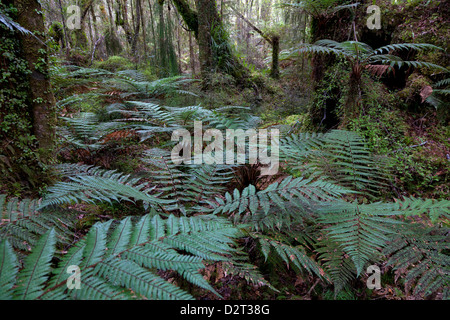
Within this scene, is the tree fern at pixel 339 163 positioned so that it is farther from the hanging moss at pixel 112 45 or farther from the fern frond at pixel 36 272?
the hanging moss at pixel 112 45

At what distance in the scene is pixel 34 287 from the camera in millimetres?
711

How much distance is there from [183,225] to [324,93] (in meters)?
2.62

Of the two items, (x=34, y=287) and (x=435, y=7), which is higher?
(x=435, y=7)

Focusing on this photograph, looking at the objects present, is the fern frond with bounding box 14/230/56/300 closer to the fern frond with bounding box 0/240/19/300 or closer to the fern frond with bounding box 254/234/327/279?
the fern frond with bounding box 0/240/19/300

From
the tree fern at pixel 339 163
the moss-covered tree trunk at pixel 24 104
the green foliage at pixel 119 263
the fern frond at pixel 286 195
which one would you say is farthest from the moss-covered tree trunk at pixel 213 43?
the green foliage at pixel 119 263

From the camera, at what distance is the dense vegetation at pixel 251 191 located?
0.94 meters

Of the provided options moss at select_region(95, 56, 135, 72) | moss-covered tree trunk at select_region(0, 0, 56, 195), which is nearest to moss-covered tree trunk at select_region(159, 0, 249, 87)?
moss at select_region(95, 56, 135, 72)

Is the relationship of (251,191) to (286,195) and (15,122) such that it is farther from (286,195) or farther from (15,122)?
(15,122)

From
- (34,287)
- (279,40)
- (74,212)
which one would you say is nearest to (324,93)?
(74,212)

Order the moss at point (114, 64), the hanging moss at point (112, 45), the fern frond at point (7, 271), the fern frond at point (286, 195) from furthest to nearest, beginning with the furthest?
the hanging moss at point (112, 45), the moss at point (114, 64), the fern frond at point (286, 195), the fern frond at point (7, 271)

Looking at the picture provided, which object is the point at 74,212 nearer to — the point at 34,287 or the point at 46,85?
the point at 34,287

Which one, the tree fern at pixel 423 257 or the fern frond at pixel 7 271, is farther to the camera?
the tree fern at pixel 423 257
